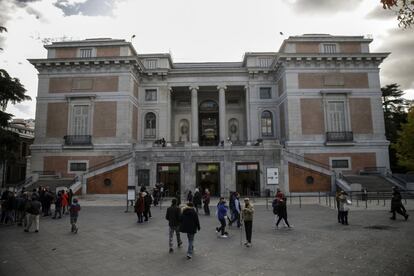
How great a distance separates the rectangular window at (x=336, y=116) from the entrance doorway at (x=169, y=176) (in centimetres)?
1781

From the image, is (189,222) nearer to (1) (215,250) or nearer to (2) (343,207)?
(1) (215,250)

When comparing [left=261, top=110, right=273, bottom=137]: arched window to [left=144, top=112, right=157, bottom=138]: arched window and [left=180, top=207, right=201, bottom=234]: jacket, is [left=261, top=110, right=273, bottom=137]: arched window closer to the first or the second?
[left=144, top=112, right=157, bottom=138]: arched window

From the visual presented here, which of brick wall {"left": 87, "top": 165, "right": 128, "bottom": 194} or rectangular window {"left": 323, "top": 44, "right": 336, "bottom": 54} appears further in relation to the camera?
rectangular window {"left": 323, "top": 44, "right": 336, "bottom": 54}

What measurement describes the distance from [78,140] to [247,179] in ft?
62.9

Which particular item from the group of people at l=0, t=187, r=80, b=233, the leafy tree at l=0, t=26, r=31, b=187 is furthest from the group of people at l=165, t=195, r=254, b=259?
the leafy tree at l=0, t=26, r=31, b=187

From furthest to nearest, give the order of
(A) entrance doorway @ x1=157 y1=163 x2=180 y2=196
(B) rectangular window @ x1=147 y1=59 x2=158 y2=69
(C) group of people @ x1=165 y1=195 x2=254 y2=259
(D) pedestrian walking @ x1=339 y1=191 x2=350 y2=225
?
(B) rectangular window @ x1=147 y1=59 x2=158 y2=69, (A) entrance doorway @ x1=157 y1=163 x2=180 y2=196, (D) pedestrian walking @ x1=339 y1=191 x2=350 y2=225, (C) group of people @ x1=165 y1=195 x2=254 y2=259

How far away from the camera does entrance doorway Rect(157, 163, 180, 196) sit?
93.0ft

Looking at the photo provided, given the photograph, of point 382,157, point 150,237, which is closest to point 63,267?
point 150,237

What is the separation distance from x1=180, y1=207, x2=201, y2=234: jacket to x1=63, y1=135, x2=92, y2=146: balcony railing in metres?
26.0

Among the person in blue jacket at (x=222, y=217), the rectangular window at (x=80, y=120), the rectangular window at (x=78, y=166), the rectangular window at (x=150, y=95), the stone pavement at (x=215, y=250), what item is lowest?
the stone pavement at (x=215, y=250)

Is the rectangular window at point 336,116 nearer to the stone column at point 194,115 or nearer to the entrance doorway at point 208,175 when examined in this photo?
the entrance doorway at point 208,175

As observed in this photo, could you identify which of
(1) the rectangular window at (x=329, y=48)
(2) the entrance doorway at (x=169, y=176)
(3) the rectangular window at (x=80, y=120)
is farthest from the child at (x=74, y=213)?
(1) the rectangular window at (x=329, y=48)

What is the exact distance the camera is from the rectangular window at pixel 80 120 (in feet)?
106

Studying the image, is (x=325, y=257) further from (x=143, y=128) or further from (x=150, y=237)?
(x=143, y=128)
